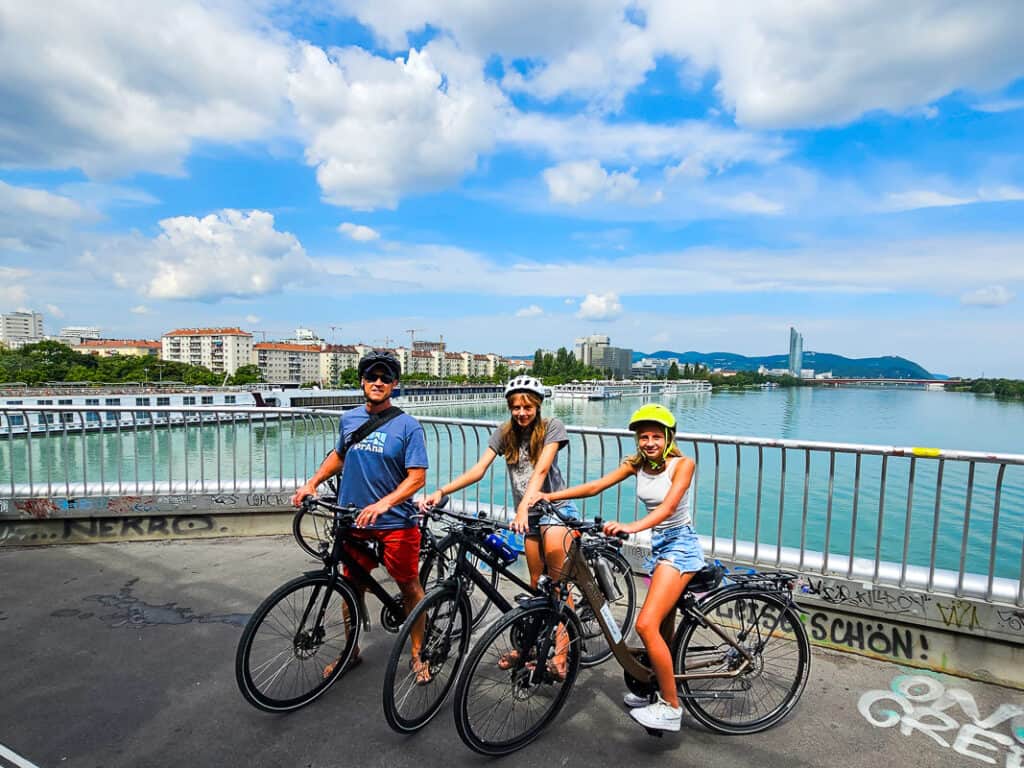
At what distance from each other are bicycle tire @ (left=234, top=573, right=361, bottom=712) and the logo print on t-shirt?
29.8 inches

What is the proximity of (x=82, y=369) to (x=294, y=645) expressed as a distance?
394 feet

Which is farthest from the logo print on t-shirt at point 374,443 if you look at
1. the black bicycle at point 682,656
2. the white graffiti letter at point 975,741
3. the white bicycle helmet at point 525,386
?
the white graffiti letter at point 975,741

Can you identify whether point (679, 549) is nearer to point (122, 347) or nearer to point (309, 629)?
point (309, 629)

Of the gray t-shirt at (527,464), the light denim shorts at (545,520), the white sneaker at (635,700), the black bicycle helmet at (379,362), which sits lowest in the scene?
the white sneaker at (635,700)

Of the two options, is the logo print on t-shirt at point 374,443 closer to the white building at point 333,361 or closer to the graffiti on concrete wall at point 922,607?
the graffiti on concrete wall at point 922,607

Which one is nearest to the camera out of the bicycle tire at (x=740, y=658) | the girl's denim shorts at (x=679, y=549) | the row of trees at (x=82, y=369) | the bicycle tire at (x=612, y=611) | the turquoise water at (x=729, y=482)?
the girl's denim shorts at (x=679, y=549)

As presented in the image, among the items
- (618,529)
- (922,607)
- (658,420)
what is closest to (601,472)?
(658,420)

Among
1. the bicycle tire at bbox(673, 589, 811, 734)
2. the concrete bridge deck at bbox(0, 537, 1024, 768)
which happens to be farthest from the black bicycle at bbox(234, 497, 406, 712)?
the bicycle tire at bbox(673, 589, 811, 734)

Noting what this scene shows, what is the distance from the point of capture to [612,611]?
3490mm

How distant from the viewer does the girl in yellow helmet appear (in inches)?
114

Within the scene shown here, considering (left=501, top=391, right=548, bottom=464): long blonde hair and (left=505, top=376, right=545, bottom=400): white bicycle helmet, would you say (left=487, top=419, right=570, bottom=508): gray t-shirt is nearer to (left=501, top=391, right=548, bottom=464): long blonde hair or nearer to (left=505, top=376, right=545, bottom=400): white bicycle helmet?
(left=501, top=391, right=548, bottom=464): long blonde hair

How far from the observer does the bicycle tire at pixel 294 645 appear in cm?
304

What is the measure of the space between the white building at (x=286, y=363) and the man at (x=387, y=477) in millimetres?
157148

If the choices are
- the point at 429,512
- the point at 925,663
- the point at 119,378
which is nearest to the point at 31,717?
the point at 429,512
